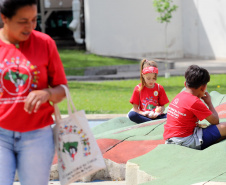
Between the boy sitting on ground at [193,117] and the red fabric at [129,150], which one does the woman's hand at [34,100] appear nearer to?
the boy sitting on ground at [193,117]

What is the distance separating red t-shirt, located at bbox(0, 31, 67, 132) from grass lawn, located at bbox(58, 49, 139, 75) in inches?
650

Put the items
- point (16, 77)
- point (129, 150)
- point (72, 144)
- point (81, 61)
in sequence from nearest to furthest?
point (16, 77)
point (72, 144)
point (129, 150)
point (81, 61)

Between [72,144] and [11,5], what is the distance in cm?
86

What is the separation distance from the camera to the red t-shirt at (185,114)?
534 cm

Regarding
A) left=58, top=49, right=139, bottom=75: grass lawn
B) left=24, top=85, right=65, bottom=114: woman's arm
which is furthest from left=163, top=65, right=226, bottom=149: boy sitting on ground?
left=58, top=49, right=139, bottom=75: grass lawn

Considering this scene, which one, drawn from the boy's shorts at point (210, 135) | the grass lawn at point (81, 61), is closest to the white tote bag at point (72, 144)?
the boy's shorts at point (210, 135)

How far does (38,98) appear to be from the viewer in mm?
2938

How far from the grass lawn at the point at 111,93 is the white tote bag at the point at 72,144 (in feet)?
23.5

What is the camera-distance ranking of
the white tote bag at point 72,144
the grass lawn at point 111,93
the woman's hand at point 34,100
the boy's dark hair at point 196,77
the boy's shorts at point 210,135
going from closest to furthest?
the woman's hand at point 34,100 < the white tote bag at point 72,144 < the boy's dark hair at point 196,77 < the boy's shorts at point 210,135 < the grass lawn at point 111,93

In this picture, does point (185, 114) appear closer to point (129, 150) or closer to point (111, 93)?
point (129, 150)

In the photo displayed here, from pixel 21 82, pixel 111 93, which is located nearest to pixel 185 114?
pixel 21 82

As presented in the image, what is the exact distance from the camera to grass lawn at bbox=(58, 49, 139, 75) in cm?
2023

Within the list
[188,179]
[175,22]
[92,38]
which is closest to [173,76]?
[92,38]

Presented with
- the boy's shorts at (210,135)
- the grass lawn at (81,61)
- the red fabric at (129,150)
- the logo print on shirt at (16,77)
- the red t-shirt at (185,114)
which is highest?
the logo print on shirt at (16,77)
